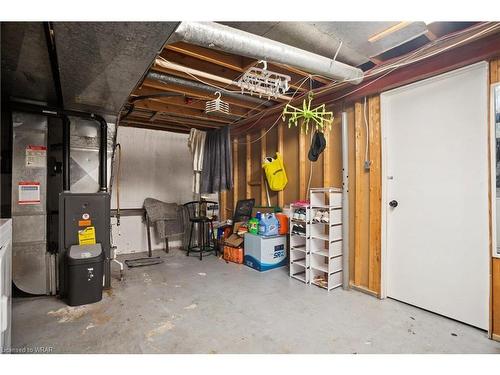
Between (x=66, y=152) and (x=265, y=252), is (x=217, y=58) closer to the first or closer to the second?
(x=66, y=152)

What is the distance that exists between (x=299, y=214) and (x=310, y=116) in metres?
1.22

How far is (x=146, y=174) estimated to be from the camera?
16.1 ft

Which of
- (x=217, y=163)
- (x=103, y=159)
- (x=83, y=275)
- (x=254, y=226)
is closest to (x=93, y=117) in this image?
(x=103, y=159)

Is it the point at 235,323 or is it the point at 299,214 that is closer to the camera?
the point at 235,323

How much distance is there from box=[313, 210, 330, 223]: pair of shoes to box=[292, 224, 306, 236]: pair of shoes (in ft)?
0.74

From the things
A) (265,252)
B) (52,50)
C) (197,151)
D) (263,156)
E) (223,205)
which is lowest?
(265,252)

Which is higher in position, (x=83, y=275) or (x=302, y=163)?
(x=302, y=163)

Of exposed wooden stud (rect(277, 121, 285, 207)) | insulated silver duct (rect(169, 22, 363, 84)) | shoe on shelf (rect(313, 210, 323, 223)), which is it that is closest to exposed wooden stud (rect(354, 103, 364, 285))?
shoe on shelf (rect(313, 210, 323, 223))

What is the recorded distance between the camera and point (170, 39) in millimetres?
1607

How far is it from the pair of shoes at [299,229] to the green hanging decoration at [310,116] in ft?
4.14

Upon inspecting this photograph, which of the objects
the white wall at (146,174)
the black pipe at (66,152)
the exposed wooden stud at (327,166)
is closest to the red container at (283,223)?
the exposed wooden stud at (327,166)

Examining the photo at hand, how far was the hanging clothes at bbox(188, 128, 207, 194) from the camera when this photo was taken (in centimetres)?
448

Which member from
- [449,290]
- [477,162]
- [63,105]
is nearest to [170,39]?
[63,105]

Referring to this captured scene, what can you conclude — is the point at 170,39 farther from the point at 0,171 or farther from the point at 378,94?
the point at 0,171
